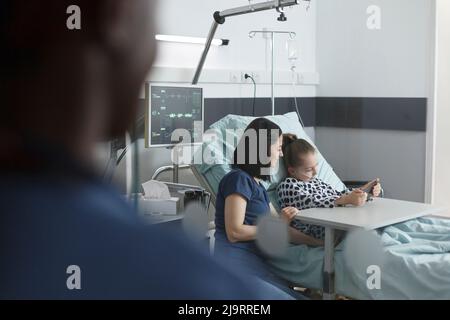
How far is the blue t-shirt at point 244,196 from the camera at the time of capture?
153cm

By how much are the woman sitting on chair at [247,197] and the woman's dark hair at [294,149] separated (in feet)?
0.13

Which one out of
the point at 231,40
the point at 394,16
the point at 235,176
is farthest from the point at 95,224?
the point at 394,16

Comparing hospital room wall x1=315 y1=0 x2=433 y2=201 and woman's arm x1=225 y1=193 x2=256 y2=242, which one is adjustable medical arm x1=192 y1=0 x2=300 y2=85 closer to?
woman's arm x1=225 y1=193 x2=256 y2=242

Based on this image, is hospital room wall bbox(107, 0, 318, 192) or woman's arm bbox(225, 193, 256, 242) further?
hospital room wall bbox(107, 0, 318, 192)

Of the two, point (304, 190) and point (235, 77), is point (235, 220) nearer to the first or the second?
point (304, 190)

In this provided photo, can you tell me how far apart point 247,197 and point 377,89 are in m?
0.97

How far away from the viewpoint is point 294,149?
5.74 feet

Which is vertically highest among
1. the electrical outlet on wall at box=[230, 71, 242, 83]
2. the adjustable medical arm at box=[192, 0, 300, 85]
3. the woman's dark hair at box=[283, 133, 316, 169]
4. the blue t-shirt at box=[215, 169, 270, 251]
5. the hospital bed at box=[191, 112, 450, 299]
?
the adjustable medical arm at box=[192, 0, 300, 85]

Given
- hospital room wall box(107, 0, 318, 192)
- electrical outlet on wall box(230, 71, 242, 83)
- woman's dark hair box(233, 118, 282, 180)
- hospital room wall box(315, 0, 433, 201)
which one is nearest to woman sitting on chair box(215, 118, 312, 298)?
woman's dark hair box(233, 118, 282, 180)

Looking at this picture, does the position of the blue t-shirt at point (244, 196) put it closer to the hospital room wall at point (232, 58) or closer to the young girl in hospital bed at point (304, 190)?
the young girl in hospital bed at point (304, 190)

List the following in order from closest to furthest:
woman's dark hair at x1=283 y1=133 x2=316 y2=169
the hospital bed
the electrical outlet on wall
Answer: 1. the hospital bed
2. woman's dark hair at x1=283 y1=133 x2=316 y2=169
3. the electrical outlet on wall


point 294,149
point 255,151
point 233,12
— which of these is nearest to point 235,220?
point 255,151

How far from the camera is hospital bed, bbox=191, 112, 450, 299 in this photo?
1307mm
